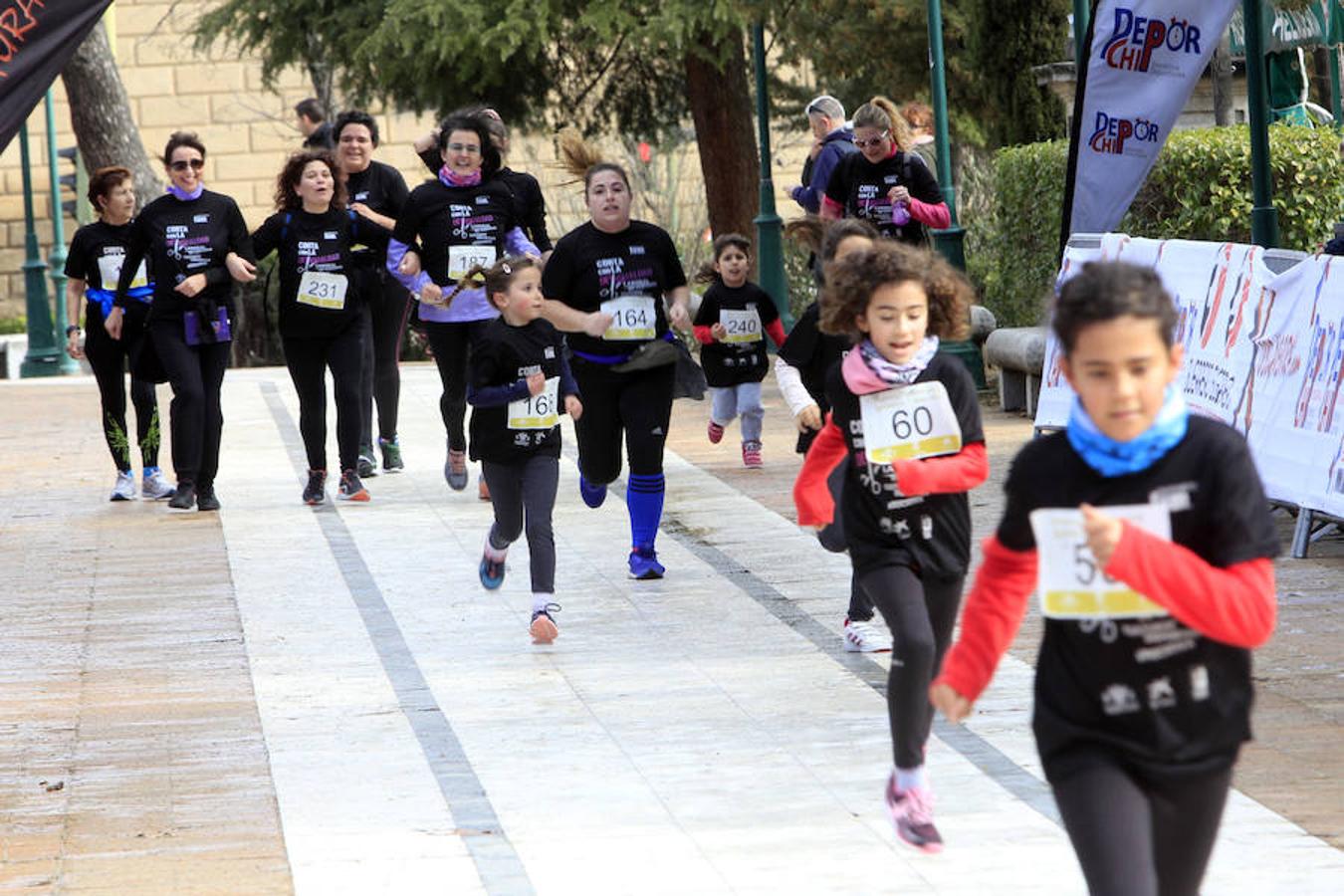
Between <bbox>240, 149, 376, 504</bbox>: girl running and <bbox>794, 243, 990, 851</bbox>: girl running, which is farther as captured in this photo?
<bbox>240, 149, 376, 504</bbox>: girl running

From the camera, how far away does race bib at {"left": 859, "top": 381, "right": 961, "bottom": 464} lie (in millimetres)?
6074

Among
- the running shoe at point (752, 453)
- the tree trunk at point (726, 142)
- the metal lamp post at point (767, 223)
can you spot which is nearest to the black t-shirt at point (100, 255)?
the running shoe at point (752, 453)

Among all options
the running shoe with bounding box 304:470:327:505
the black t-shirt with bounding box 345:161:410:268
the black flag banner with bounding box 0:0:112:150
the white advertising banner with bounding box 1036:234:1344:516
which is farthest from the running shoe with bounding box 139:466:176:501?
the black flag banner with bounding box 0:0:112:150

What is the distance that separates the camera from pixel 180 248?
1228 centimetres

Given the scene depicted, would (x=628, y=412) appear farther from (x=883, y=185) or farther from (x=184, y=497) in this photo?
(x=883, y=185)

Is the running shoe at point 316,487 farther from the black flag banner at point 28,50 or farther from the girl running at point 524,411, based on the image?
the black flag banner at point 28,50

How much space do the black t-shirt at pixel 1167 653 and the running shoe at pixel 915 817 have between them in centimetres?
162

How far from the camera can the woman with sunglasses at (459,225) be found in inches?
472

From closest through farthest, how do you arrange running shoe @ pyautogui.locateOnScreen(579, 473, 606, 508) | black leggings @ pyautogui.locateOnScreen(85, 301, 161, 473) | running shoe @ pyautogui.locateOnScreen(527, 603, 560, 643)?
running shoe @ pyautogui.locateOnScreen(527, 603, 560, 643), running shoe @ pyautogui.locateOnScreen(579, 473, 606, 508), black leggings @ pyautogui.locateOnScreen(85, 301, 161, 473)

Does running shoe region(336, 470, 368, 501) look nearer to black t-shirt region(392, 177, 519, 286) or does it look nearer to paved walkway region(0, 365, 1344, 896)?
paved walkway region(0, 365, 1344, 896)

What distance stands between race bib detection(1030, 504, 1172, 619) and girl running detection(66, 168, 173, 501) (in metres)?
9.19

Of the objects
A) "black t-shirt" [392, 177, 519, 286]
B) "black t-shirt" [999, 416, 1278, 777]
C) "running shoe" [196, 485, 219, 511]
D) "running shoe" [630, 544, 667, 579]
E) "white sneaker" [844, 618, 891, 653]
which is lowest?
"white sneaker" [844, 618, 891, 653]

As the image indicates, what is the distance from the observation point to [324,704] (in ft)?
26.0

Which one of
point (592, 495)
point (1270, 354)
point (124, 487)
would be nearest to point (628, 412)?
point (592, 495)
